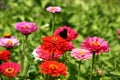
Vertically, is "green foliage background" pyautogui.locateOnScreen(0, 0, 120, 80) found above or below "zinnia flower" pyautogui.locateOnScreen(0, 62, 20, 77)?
above

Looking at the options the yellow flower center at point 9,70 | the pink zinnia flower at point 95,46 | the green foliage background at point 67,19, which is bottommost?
the yellow flower center at point 9,70

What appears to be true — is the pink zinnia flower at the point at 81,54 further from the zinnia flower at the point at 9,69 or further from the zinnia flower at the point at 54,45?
the zinnia flower at the point at 9,69

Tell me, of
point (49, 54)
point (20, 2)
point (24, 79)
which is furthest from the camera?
point (20, 2)

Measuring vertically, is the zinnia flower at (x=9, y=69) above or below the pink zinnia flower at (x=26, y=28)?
below

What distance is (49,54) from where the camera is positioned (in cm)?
217

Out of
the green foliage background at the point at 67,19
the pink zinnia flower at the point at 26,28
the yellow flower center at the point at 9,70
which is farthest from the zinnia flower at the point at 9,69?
A: the green foliage background at the point at 67,19

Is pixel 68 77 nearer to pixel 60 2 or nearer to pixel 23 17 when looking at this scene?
pixel 23 17

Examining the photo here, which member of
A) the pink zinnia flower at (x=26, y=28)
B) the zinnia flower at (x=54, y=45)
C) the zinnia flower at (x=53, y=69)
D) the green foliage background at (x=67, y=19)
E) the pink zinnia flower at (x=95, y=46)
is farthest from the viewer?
the green foliage background at (x=67, y=19)

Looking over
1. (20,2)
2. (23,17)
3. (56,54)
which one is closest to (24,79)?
(56,54)

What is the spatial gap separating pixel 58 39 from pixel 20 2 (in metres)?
2.38

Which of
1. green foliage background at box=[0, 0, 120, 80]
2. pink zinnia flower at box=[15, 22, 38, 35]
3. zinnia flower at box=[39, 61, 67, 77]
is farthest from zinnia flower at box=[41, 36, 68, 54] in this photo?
green foliage background at box=[0, 0, 120, 80]

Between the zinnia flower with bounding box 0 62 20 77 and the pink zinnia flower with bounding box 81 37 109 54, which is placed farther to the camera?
the pink zinnia flower with bounding box 81 37 109 54

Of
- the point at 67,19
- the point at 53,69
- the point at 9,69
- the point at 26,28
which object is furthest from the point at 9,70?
the point at 67,19

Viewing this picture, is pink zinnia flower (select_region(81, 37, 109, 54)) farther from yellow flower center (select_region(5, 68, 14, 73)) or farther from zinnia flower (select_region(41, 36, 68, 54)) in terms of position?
yellow flower center (select_region(5, 68, 14, 73))
